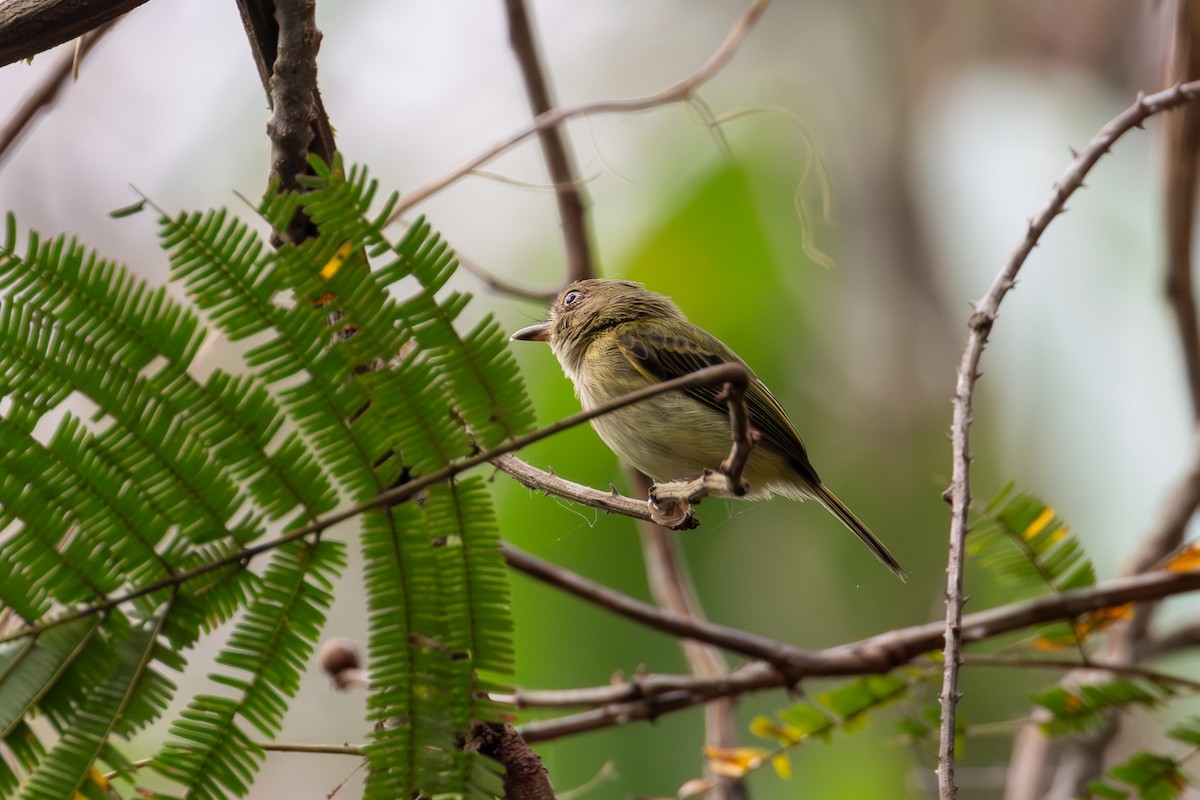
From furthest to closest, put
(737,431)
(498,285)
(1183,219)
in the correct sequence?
(1183,219) < (498,285) < (737,431)

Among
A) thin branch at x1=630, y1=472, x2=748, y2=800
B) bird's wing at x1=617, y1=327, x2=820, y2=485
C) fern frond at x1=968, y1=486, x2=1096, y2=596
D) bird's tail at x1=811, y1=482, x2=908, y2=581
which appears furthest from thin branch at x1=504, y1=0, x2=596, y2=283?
fern frond at x1=968, y1=486, x2=1096, y2=596

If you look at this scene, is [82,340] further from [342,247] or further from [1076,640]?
[1076,640]

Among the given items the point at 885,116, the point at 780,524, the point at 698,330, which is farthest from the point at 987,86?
the point at 698,330

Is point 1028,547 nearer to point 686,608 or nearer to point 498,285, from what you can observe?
point 686,608

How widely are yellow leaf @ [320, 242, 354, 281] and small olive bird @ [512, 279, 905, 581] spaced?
139 centimetres

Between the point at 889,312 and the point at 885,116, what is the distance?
1409 mm

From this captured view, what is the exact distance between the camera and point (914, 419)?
5.85 meters

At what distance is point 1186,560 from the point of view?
2516 mm

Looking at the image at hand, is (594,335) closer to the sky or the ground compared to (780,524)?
closer to the ground

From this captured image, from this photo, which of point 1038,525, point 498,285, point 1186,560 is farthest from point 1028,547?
point 498,285

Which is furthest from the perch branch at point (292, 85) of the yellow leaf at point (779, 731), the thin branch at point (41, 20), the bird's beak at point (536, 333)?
the bird's beak at point (536, 333)

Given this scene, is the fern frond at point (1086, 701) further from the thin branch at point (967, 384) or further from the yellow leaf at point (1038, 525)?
the thin branch at point (967, 384)

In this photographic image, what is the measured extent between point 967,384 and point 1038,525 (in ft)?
1.97

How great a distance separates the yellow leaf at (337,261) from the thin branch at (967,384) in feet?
3.35
